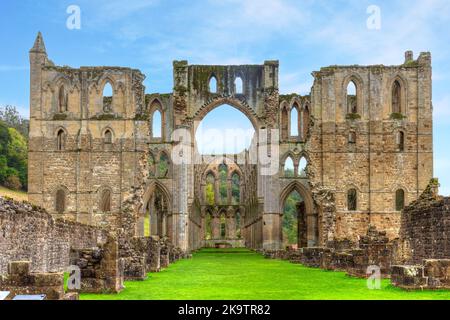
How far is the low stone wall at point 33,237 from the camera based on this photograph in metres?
13.6

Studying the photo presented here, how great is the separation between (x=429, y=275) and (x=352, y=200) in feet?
88.9

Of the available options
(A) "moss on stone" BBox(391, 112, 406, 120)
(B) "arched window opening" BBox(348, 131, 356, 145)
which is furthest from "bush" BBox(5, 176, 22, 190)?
(A) "moss on stone" BBox(391, 112, 406, 120)

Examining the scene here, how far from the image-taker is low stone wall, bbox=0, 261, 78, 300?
376 inches

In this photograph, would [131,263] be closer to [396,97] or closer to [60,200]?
[60,200]

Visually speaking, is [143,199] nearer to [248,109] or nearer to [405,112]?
[248,109]

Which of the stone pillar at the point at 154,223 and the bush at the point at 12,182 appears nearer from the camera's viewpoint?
the stone pillar at the point at 154,223

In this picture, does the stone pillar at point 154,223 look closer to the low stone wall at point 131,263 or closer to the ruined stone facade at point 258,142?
the ruined stone facade at point 258,142

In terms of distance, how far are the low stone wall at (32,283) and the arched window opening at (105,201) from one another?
30967 mm

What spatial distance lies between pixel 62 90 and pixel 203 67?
818cm

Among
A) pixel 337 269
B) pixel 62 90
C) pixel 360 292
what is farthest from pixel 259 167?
pixel 360 292

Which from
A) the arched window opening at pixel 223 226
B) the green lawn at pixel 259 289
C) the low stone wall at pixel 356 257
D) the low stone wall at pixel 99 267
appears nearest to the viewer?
the green lawn at pixel 259 289

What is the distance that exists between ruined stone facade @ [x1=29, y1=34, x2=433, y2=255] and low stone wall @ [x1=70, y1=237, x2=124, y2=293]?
1035 inches

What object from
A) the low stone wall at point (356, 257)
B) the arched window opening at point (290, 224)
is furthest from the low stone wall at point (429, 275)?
the arched window opening at point (290, 224)

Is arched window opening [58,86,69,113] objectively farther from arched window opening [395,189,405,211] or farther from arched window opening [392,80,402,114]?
arched window opening [395,189,405,211]
